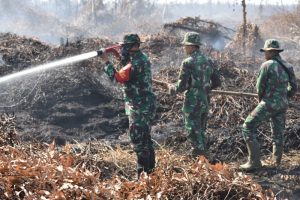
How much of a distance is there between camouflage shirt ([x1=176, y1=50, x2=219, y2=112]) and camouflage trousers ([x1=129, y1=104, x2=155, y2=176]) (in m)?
0.75

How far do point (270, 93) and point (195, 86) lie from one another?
1.01 m

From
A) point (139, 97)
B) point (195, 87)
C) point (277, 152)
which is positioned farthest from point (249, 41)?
point (139, 97)

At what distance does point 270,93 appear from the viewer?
238 inches

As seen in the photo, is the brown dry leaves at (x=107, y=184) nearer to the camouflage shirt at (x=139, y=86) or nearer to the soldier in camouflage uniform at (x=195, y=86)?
the camouflage shirt at (x=139, y=86)

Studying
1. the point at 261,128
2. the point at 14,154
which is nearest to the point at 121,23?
the point at 261,128

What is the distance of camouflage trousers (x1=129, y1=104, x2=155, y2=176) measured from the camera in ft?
18.3

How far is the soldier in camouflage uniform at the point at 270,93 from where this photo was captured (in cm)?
596

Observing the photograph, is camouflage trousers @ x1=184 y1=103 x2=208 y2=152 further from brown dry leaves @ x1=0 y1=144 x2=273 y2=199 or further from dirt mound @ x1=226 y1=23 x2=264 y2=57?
dirt mound @ x1=226 y1=23 x2=264 y2=57

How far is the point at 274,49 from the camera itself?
19.7 ft

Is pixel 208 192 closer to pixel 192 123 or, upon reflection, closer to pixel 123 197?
pixel 123 197

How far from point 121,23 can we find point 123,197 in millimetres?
40300

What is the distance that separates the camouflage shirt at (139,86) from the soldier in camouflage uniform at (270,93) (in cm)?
150

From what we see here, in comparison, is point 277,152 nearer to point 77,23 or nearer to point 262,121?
point 262,121

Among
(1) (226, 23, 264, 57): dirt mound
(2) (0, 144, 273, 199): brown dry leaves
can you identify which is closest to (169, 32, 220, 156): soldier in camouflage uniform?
(2) (0, 144, 273, 199): brown dry leaves
